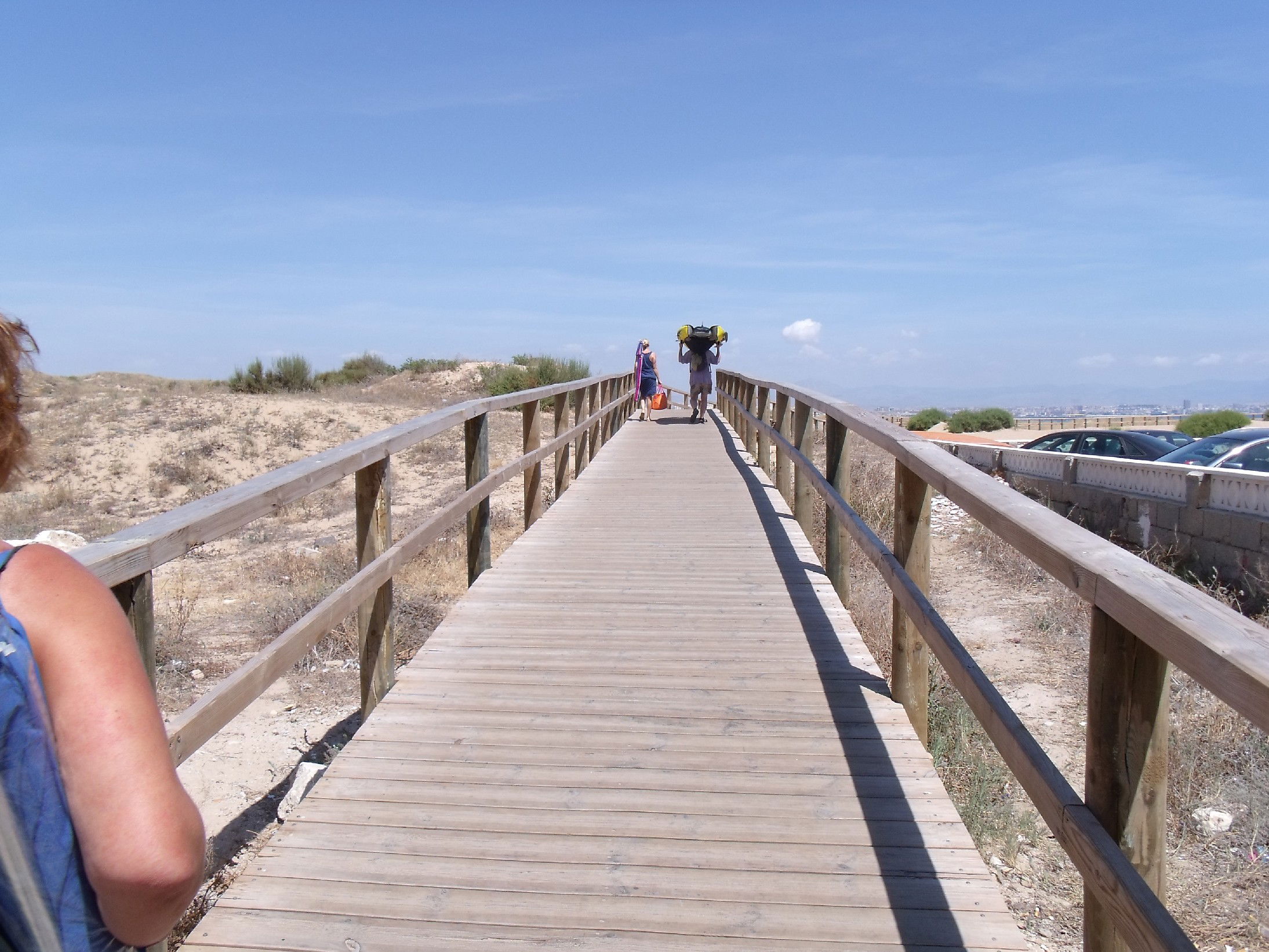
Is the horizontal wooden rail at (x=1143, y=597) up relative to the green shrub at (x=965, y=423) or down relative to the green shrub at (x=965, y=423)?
up

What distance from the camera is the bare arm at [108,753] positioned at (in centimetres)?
109

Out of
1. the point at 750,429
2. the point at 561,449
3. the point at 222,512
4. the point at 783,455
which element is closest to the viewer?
the point at 222,512

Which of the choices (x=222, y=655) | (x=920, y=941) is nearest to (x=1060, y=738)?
(x=920, y=941)

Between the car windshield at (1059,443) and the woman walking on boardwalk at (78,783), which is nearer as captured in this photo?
the woman walking on boardwalk at (78,783)

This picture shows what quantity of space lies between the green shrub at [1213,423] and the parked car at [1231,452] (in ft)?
79.3

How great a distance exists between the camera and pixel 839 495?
5.64 m

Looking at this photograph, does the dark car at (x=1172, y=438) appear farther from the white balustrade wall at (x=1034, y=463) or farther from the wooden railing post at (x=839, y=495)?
the wooden railing post at (x=839, y=495)

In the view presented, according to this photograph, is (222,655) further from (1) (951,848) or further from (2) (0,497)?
(2) (0,497)

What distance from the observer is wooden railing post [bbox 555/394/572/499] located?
9844mm

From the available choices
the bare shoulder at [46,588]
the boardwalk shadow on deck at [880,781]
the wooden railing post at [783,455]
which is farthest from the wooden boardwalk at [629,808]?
the wooden railing post at [783,455]

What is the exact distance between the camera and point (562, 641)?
16.1 feet

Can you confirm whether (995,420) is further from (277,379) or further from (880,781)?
(880,781)

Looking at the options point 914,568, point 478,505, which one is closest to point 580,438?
point 478,505

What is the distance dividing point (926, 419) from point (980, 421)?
109 inches
